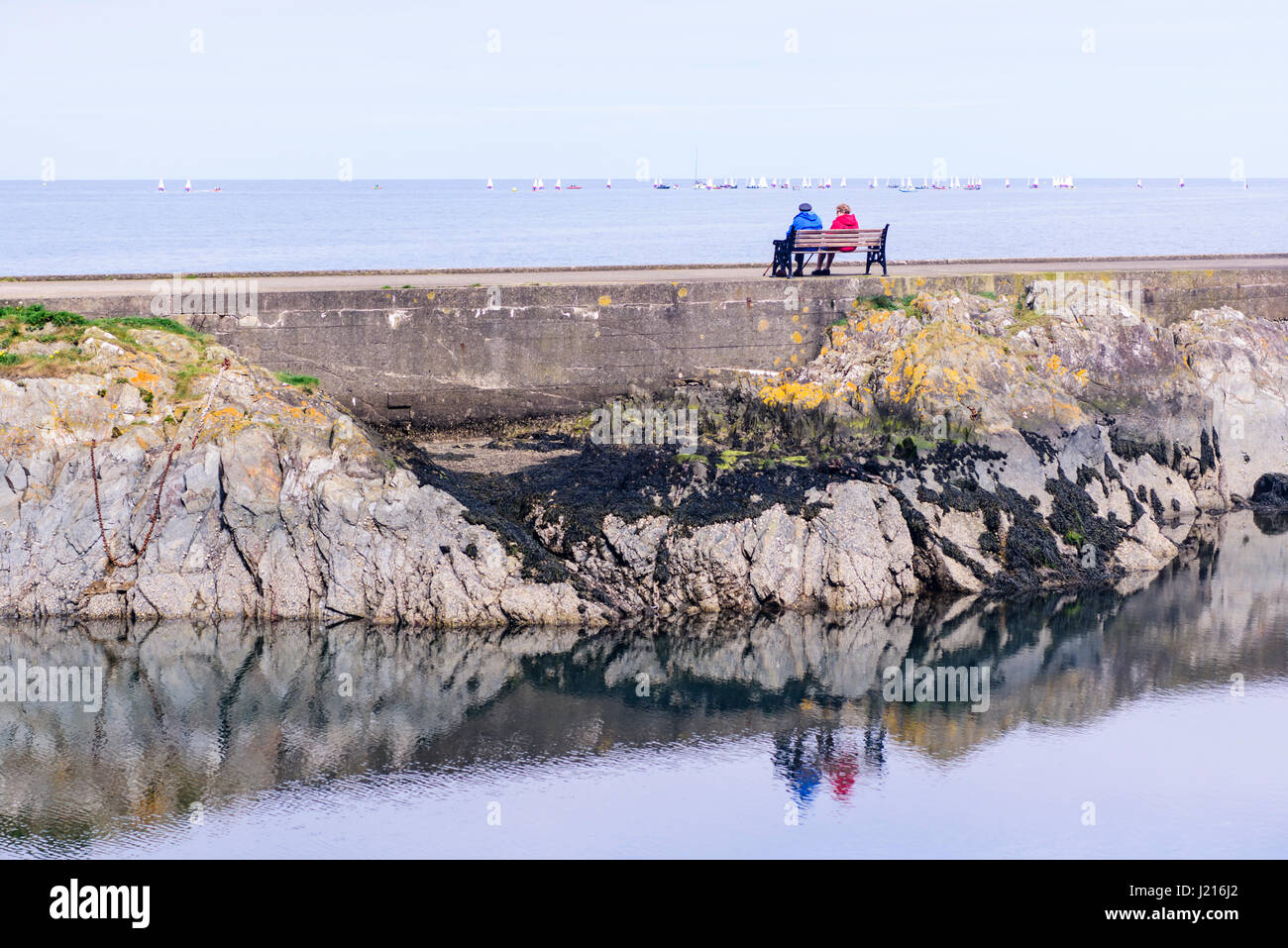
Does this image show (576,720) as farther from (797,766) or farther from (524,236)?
(524,236)

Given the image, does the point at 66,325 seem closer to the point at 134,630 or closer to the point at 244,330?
the point at 244,330

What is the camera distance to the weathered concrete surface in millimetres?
17469

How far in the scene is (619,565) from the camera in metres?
15.4

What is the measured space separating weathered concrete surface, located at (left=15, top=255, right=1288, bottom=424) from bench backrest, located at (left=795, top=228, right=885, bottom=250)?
0.88 meters

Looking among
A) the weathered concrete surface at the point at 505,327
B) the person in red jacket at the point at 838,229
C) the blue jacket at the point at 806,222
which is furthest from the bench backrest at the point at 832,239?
the weathered concrete surface at the point at 505,327

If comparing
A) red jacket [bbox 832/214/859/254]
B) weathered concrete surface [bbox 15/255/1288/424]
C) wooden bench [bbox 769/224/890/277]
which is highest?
red jacket [bbox 832/214/859/254]

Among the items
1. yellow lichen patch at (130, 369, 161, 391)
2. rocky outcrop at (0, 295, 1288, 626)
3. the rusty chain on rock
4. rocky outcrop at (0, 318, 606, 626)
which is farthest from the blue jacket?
yellow lichen patch at (130, 369, 161, 391)

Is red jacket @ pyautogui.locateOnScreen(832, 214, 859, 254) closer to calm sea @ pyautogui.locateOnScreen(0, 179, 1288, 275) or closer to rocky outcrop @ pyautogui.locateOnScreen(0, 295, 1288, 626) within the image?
rocky outcrop @ pyautogui.locateOnScreen(0, 295, 1288, 626)

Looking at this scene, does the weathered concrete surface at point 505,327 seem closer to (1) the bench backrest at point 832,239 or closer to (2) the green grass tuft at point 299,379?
(2) the green grass tuft at point 299,379

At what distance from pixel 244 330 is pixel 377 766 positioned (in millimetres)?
7534

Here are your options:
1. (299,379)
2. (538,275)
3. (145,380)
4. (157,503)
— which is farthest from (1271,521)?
(145,380)

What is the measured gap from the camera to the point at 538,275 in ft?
67.8

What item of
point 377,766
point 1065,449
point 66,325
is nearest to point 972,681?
point 1065,449

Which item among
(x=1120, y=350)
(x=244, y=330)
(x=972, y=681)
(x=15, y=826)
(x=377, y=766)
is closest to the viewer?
(x=15, y=826)
